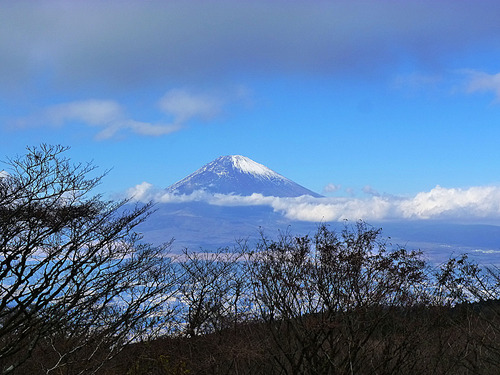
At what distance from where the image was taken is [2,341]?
19438 mm

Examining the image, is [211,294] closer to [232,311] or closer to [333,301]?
[232,311]

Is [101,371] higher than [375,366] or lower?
lower

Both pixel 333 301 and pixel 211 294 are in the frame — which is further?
pixel 211 294

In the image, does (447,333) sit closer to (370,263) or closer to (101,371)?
(370,263)

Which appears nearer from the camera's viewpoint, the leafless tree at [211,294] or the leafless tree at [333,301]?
the leafless tree at [333,301]

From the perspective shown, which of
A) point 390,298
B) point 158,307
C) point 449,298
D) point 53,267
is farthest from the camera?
point 158,307

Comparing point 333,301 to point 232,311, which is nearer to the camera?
point 333,301

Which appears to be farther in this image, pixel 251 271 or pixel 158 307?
pixel 158 307

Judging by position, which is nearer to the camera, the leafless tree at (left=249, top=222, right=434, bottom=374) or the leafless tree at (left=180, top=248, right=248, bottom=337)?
the leafless tree at (left=249, top=222, right=434, bottom=374)

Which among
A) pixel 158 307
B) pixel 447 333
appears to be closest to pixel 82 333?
pixel 158 307

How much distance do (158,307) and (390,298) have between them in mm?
15293

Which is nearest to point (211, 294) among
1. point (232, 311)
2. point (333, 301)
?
point (232, 311)

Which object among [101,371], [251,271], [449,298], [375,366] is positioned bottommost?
[101,371]

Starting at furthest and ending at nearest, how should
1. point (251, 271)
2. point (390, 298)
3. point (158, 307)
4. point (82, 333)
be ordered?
point (158, 307), point (82, 333), point (251, 271), point (390, 298)
